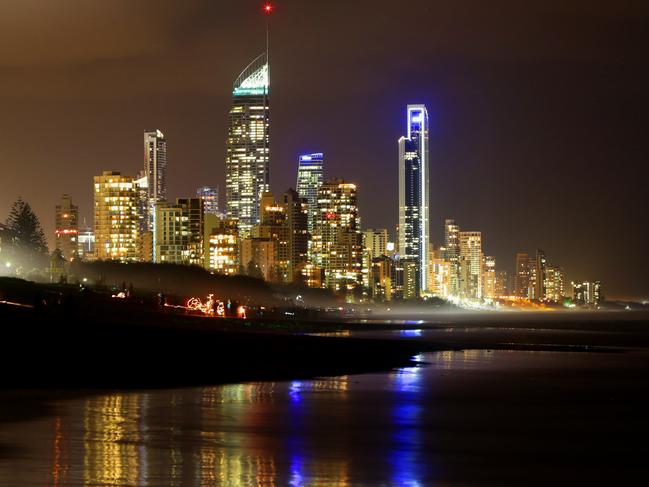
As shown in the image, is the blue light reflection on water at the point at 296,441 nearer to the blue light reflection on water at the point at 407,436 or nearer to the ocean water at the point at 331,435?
the ocean water at the point at 331,435

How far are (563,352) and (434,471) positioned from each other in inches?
1940

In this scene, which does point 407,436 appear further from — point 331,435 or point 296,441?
point 296,441

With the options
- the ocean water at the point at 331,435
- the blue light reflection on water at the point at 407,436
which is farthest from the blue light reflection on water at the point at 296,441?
the blue light reflection on water at the point at 407,436

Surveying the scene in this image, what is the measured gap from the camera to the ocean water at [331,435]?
22250 millimetres

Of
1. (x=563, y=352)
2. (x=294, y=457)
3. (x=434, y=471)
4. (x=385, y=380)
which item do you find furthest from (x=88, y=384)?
(x=563, y=352)

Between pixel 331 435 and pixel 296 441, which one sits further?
pixel 331 435

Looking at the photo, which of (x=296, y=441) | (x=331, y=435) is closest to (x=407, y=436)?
(x=331, y=435)

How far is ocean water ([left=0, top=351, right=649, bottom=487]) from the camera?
22250 millimetres

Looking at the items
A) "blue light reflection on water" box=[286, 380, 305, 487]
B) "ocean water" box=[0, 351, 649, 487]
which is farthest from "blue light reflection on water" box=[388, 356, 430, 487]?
"blue light reflection on water" box=[286, 380, 305, 487]

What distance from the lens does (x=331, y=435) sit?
28.7 metres

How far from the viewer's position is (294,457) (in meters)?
24.5

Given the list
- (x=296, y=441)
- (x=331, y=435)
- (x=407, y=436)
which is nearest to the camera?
(x=296, y=441)

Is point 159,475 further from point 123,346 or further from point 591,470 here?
point 123,346

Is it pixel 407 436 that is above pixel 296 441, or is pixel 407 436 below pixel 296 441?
below
